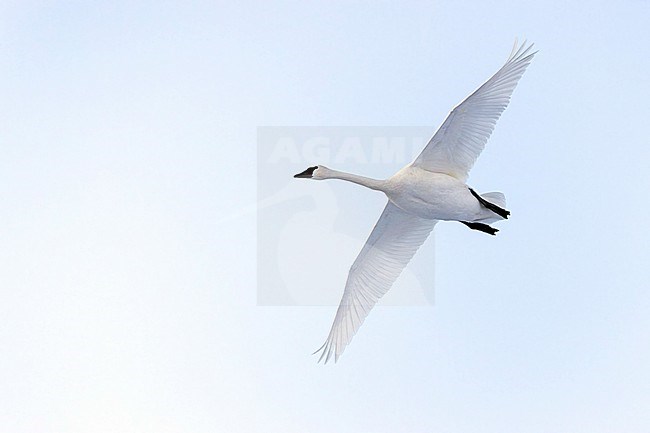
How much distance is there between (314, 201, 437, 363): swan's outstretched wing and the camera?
19.7 meters

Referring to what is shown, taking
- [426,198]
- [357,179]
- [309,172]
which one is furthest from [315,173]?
[426,198]

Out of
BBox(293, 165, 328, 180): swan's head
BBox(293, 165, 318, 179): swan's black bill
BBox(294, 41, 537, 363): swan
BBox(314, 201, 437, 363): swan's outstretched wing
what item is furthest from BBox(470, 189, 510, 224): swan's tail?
BBox(293, 165, 318, 179): swan's black bill

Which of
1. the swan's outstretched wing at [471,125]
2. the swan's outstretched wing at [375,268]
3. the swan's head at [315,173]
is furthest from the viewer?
the swan's outstretched wing at [375,268]

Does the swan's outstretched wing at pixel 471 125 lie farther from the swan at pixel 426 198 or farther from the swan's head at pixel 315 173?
the swan's head at pixel 315 173

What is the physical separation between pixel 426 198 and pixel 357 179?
1276mm

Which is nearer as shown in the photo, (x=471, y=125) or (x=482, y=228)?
(x=471, y=125)

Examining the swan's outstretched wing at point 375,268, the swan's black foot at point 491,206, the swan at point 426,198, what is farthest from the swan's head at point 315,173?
the swan's black foot at point 491,206

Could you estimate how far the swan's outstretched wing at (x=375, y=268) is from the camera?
1973 centimetres

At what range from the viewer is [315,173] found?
18875 millimetres

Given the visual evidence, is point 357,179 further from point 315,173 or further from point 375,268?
point 375,268

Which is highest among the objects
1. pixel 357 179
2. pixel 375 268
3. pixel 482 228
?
pixel 357 179

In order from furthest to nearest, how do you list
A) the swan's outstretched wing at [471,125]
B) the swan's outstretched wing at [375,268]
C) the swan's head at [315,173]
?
1. the swan's outstretched wing at [375,268]
2. the swan's head at [315,173]
3. the swan's outstretched wing at [471,125]

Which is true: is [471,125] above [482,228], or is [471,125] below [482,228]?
above

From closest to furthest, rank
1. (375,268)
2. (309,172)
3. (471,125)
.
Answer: (471,125) < (309,172) < (375,268)
